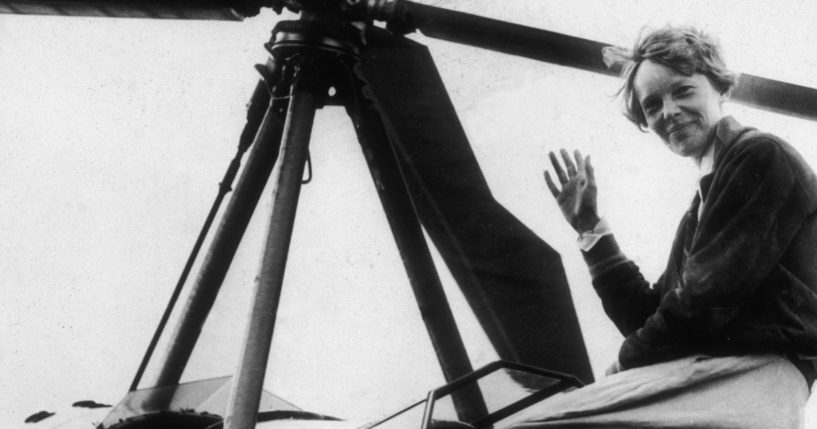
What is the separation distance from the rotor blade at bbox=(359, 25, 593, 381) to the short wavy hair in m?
0.57

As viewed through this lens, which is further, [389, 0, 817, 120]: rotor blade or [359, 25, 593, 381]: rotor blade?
[389, 0, 817, 120]: rotor blade

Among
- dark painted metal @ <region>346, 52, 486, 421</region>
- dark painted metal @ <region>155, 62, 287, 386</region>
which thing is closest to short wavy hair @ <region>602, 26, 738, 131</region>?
dark painted metal @ <region>346, 52, 486, 421</region>

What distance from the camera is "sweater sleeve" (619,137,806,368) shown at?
1.63m

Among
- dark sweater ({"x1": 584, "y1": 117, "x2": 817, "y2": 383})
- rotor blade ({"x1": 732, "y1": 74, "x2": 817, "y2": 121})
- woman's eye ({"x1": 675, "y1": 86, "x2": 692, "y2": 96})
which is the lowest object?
dark sweater ({"x1": 584, "y1": 117, "x2": 817, "y2": 383})

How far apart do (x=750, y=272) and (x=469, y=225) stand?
980 mm

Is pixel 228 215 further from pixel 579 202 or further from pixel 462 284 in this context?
pixel 579 202

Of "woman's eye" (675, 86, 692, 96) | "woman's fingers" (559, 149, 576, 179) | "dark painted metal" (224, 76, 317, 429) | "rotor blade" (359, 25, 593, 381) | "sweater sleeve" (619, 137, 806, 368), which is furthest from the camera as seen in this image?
"woman's fingers" (559, 149, 576, 179)

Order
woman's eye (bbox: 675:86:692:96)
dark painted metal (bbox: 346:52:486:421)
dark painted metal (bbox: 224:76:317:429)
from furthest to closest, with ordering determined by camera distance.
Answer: dark painted metal (bbox: 346:52:486:421)
woman's eye (bbox: 675:86:692:96)
dark painted metal (bbox: 224:76:317:429)

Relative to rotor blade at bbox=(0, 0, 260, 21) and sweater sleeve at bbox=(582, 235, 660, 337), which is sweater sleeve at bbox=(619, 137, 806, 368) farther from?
rotor blade at bbox=(0, 0, 260, 21)

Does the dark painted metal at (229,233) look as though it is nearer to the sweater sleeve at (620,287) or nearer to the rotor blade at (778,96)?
the sweater sleeve at (620,287)

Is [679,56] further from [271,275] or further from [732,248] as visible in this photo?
[271,275]

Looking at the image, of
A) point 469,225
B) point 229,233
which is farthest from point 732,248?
point 229,233

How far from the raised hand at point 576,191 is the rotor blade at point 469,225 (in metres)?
0.13

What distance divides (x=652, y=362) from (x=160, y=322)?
5.37 ft
